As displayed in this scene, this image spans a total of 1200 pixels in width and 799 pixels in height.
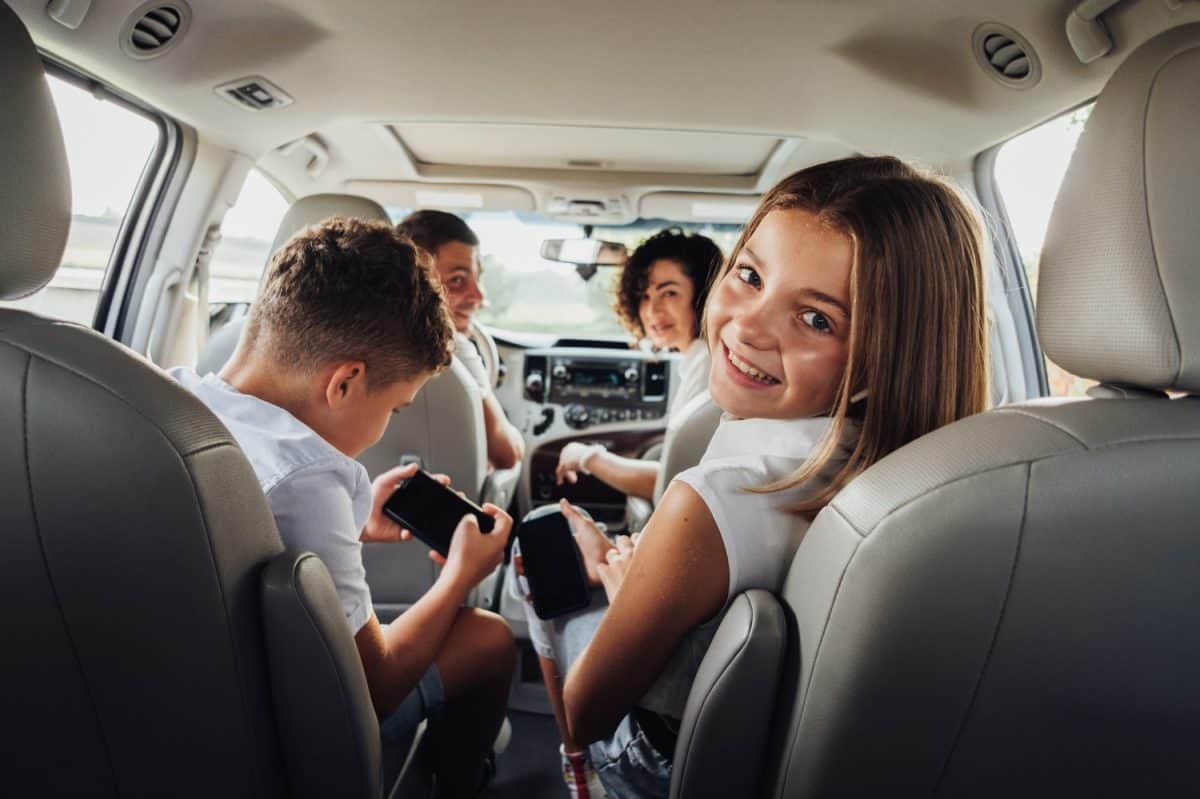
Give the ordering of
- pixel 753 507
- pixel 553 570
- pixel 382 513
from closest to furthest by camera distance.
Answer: pixel 753 507 < pixel 553 570 < pixel 382 513

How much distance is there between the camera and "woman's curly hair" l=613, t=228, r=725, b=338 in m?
3.22

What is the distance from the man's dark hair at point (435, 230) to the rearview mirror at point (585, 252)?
778 millimetres

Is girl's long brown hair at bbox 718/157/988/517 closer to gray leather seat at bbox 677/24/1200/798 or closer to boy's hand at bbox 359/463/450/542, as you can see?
gray leather seat at bbox 677/24/1200/798

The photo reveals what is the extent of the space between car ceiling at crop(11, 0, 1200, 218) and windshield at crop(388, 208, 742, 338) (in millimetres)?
614

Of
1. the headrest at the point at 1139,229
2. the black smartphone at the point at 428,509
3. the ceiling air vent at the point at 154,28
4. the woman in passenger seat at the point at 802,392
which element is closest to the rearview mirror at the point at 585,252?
the ceiling air vent at the point at 154,28

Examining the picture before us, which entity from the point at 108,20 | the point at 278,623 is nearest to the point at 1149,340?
the point at 278,623

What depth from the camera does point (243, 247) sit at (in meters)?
3.15

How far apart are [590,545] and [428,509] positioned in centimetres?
41

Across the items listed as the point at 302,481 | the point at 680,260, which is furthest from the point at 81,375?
the point at 680,260

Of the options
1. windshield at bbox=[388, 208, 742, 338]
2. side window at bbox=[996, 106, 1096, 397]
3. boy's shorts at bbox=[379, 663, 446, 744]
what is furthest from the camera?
windshield at bbox=[388, 208, 742, 338]

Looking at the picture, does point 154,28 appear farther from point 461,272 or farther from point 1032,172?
point 1032,172

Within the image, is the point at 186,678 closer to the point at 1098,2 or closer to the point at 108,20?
the point at 108,20

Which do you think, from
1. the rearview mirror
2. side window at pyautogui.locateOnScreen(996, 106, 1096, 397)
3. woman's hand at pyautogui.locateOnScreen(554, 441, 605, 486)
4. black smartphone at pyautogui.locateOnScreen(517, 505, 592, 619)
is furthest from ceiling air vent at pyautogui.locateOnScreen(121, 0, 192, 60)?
side window at pyautogui.locateOnScreen(996, 106, 1096, 397)

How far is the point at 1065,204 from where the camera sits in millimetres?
927
